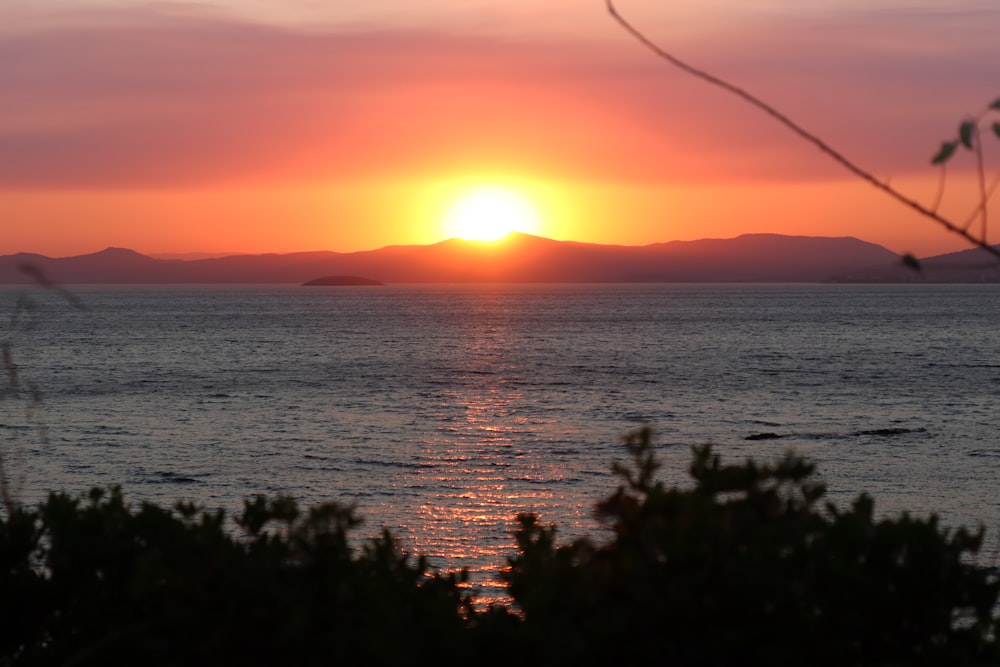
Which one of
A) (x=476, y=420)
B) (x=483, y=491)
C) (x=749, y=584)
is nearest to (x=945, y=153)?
(x=749, y=584)

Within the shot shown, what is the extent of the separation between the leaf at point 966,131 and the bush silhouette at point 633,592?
2402 mm

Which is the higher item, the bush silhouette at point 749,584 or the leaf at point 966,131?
the leaf at point 966,131

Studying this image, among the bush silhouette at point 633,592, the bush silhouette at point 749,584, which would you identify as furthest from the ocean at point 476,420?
the bush silhouette at point 749,584

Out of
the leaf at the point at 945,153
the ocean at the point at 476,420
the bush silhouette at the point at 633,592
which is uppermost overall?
the leaf at the point at 945,153

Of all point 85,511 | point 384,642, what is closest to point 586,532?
point 85,511

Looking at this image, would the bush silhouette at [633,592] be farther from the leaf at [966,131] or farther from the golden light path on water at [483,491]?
the golden light path on water at [483,491]

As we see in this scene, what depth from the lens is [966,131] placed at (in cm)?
226

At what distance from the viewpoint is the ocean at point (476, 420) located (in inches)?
1454

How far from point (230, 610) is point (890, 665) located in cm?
287

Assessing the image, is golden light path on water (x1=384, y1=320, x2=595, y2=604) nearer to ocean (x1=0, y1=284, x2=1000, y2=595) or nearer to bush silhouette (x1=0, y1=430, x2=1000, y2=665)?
ocean (x1=0, y1=284, x2=1000, y2=595)

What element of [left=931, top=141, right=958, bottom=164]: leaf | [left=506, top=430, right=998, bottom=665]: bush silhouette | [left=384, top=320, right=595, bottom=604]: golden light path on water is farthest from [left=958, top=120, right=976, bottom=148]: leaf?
[left=384, top=320, right=595, bottom=604]: golden light path on water

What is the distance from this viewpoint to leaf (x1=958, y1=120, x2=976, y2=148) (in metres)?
2.26

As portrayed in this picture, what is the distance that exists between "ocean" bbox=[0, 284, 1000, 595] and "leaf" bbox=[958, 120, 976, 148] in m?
2.62

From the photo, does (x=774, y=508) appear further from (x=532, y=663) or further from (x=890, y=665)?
(x=532, y=663)
